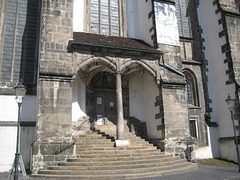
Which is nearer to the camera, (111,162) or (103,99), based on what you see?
(111,162)

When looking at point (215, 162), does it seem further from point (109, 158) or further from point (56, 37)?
point (56, 37)

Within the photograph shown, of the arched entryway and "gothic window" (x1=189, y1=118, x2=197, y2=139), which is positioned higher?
the arched entryway

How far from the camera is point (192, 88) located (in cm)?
1523

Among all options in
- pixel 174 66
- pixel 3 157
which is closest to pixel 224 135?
pixel 174 66

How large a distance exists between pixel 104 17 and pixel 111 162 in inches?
350

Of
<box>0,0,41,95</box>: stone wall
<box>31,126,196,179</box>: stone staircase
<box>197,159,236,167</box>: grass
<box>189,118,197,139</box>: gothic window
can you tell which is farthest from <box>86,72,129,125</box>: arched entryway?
<box>197,159,236,167</box>: grass

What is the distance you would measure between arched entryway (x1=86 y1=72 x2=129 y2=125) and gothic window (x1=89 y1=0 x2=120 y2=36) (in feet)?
8.92

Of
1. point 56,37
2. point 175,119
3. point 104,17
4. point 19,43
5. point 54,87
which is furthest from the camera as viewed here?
point 104,17

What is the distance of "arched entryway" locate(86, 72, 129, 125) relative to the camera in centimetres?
1243

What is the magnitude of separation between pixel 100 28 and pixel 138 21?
2494mm

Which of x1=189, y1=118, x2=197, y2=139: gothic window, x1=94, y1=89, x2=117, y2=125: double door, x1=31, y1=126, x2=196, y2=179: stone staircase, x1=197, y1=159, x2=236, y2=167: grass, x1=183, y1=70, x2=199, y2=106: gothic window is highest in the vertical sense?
x1=183, y1=70, x2=199, y2=106: gothic window

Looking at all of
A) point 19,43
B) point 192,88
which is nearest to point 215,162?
point 192,88

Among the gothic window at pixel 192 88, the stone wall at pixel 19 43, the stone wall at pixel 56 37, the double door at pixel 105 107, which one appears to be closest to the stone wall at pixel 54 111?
the stone wall at pixel 56 37

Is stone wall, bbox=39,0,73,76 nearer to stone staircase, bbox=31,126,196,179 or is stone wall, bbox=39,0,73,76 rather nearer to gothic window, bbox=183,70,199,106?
stone staircase, bbox=31,126,196,179
